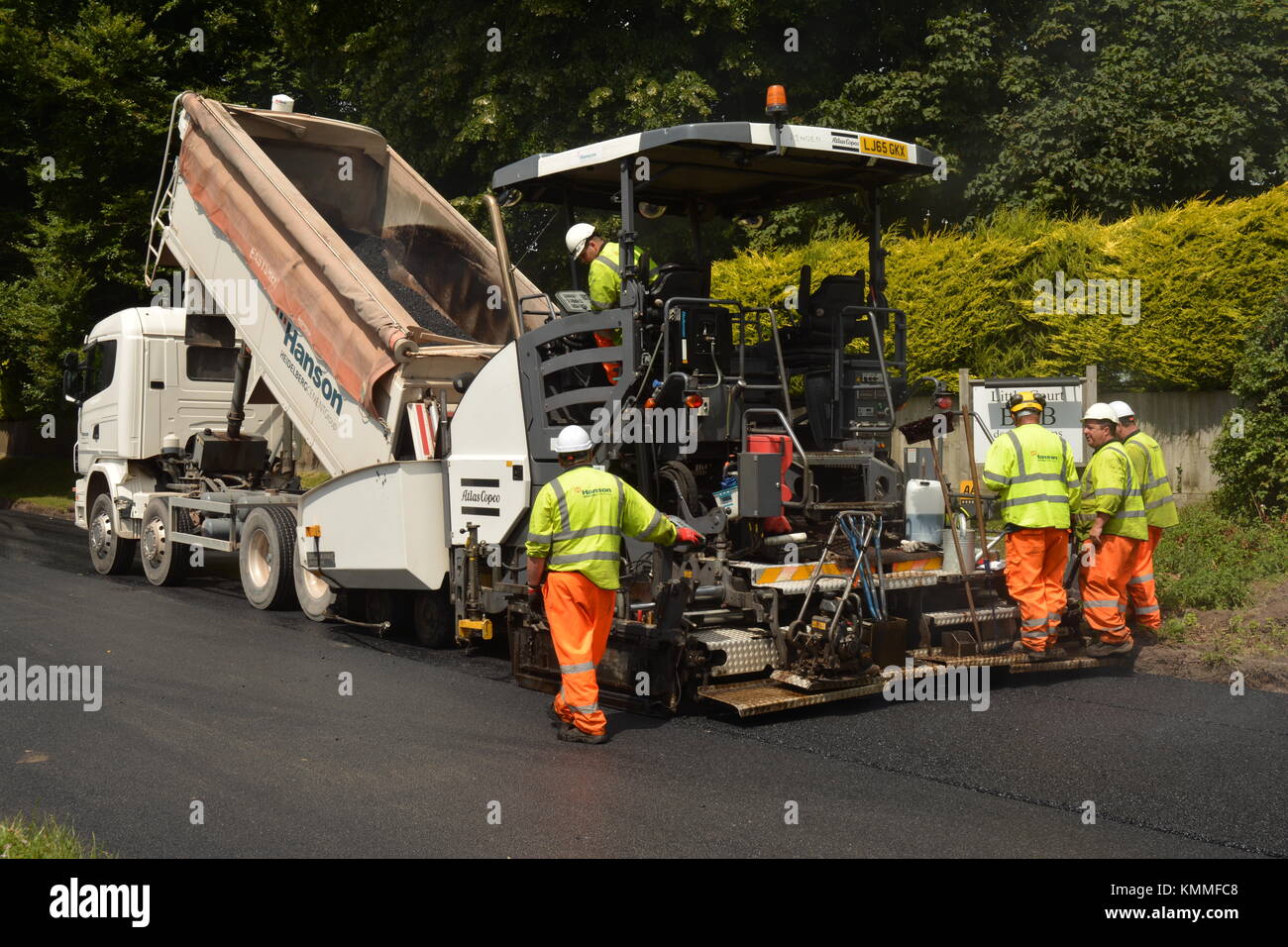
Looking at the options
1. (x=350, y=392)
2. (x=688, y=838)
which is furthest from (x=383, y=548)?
(x=688, y=838)

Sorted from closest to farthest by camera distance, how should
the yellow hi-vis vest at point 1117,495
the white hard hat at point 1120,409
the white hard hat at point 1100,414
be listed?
1. the yellow hi-vis vest at point 1117,495
2. the white hard hat at point 1100,414
3. the white hard hat at point 1120,409

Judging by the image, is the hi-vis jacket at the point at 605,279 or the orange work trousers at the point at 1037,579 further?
the orange work trousers at the point at 1037,579

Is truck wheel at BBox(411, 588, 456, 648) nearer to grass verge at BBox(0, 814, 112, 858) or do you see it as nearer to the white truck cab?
the white truck cab

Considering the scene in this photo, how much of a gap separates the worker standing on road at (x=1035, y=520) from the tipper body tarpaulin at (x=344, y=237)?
362 centimetres

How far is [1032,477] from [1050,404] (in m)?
1.93

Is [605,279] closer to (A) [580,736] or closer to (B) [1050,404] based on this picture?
(A) [580,736]

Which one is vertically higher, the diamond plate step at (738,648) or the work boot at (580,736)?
the diamond plate step at (738,648)

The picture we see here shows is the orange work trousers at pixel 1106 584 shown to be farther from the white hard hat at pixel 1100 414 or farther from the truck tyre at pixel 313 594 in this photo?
the truck tyre at pixel 313 594

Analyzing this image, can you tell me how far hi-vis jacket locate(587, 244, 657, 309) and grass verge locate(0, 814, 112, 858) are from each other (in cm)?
390

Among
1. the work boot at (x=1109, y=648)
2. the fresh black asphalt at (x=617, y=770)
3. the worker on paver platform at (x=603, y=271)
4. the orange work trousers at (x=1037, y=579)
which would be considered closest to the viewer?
the fresh black asphalt at (x=617, y=770)

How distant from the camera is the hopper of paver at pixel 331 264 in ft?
29.7

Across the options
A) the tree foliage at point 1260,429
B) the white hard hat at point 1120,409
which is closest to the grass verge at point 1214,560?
the tree foliage at point 1260,429

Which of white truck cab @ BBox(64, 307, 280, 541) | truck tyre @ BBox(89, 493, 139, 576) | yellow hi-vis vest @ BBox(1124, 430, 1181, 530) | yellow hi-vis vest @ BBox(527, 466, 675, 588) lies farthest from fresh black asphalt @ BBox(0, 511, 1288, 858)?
truck tyre @ BBox(89, 493, 139, 576)
